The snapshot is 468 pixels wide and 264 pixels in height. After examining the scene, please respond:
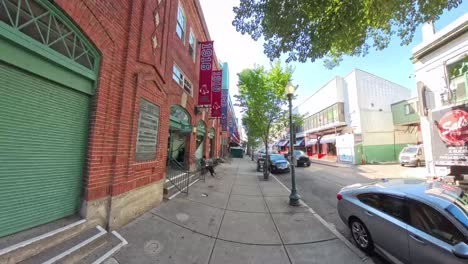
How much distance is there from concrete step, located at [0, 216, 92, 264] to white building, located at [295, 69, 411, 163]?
25.6m

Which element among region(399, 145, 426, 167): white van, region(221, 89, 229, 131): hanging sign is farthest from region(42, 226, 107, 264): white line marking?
region(399, 145, 426, 167): white van

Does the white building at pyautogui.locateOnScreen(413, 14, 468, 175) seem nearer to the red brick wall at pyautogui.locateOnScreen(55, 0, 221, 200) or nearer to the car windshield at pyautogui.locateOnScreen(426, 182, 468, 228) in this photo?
the car windshield at pyautogui.locateOnScreen(426, 182, 468, 228)

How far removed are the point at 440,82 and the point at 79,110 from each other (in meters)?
16.9

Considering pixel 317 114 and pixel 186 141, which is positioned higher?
pixel 317 114

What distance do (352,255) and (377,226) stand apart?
0.79m

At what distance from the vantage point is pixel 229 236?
4637 millimetres

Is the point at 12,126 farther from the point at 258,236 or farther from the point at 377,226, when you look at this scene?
the point at 377,226

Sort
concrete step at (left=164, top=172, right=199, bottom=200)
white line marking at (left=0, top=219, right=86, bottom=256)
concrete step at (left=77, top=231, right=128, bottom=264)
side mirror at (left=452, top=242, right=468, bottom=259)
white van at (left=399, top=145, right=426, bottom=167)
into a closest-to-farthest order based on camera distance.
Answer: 1. side mirror at (left=452, top=242, right=468, bottom=259)
2. white line marking at (left=0, top=219, right=86, bottom=256)
3. concrete step at (left=77, top=231, right=128, bottom=264)
4. concrete step at (left=164, top=172, right=199, bottom=200)
5. white van at (left=399, top=145, right=426, bottom=167)

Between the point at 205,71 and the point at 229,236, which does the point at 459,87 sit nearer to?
the point at 205,71

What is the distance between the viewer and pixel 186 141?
472 inches

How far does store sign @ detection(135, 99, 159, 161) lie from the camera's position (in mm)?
5275

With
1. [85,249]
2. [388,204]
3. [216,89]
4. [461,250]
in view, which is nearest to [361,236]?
[388,204]

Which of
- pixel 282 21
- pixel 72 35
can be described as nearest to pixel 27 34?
pixel 72 35

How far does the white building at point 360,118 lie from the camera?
23.4 metres
